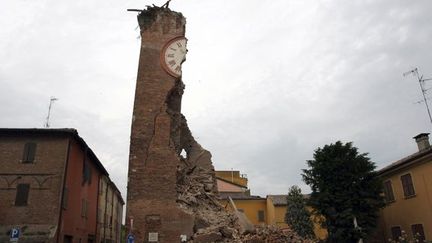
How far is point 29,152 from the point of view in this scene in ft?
53.9

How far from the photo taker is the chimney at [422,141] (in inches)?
841

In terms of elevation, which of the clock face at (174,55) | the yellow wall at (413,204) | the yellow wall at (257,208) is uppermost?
the clock face at (174,55)

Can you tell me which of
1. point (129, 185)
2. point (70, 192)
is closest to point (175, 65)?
point (129, 185)

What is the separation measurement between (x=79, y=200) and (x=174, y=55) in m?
8.95

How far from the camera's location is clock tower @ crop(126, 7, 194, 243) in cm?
1374

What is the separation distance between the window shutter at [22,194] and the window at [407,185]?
720 inches

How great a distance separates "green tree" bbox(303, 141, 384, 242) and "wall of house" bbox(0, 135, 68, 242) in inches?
510

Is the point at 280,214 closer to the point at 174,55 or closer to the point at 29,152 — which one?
the point at 174,55

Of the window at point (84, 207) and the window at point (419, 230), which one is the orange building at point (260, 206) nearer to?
the window at point (419, 230)

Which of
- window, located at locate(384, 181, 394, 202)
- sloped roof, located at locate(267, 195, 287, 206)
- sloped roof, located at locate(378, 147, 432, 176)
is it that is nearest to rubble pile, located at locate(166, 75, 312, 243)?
sloped roof, located at locate(378, 147, 432, 176)

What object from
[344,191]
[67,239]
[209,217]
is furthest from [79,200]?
[344,191]

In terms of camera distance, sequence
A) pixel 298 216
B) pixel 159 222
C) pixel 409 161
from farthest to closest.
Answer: pixel 298 216
pixel 409 161
pixel 159 222

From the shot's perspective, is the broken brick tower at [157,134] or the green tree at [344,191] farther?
the green tree at [344,191]

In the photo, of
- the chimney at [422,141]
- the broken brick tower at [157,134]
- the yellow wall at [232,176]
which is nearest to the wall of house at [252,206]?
the yellow wall at [232,176]
